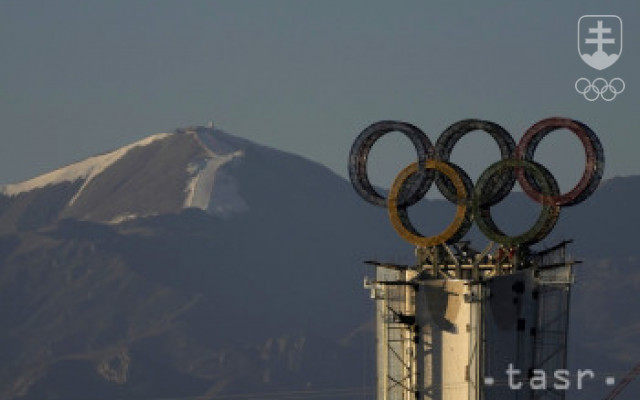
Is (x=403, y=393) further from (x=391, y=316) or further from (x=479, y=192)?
(x=479, y=192)

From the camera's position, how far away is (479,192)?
19875cm

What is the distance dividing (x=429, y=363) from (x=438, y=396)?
10.2 feet

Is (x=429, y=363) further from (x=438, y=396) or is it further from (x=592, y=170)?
(x=592, y=170)

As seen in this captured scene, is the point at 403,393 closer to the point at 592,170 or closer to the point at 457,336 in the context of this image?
the point at 457,336

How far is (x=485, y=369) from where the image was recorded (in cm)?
19338

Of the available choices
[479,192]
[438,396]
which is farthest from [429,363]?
[479,192]

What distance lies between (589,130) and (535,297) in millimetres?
15602

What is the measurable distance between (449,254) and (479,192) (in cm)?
619

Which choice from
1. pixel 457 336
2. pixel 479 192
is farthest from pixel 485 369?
pixel 479 192

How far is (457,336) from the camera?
640ft

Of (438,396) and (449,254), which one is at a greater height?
(449,254)

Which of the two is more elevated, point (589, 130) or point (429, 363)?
point (589, 130)

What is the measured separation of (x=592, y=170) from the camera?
199m

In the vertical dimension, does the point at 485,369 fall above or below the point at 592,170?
below
